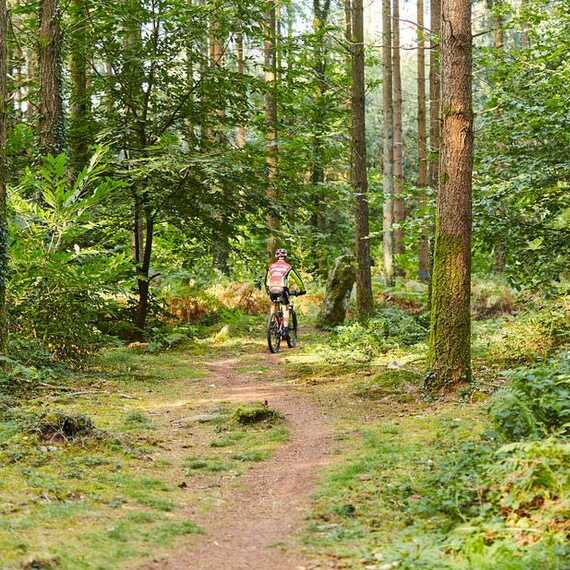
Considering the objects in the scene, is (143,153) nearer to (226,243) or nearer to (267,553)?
(226,243)

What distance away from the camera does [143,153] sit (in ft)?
49.4

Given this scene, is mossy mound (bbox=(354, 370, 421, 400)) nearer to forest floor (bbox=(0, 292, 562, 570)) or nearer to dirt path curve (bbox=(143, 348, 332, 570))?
forest floor (bbox=(0, 292, 562, 570))

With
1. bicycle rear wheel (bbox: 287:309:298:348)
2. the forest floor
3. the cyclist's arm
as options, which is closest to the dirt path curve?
the forest floor

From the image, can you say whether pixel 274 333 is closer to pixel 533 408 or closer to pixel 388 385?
pixel 388 385

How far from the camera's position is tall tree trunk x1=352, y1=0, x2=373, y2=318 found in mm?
15289

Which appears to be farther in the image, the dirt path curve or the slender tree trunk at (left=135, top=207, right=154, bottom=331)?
the slender tree trunk at (left=135, top=207, right=154, bottom=331)

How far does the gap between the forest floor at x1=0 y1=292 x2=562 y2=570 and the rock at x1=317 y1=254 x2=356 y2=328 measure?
602 centimetres

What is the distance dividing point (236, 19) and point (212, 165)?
3.56m

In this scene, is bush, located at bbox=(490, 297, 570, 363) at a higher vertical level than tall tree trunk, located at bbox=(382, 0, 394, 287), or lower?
lower

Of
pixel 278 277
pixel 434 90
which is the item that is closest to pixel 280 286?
pixel 278 277

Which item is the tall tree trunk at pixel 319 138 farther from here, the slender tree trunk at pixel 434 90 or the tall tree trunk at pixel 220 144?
the tall tree trunk at pixel 220 144

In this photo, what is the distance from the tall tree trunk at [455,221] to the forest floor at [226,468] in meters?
0.54

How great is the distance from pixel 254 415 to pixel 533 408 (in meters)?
3.45

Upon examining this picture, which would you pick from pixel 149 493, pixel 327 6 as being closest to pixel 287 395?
pixel 149 493
